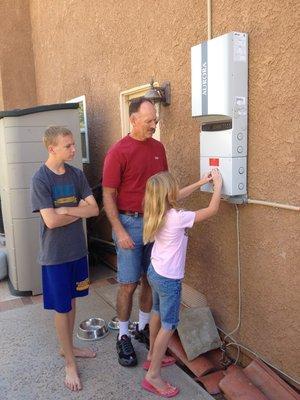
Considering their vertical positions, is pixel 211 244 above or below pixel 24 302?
above

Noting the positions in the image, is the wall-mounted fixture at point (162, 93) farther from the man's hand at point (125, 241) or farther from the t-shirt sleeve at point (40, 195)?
the t-shirt sleeve at point (40, 195)

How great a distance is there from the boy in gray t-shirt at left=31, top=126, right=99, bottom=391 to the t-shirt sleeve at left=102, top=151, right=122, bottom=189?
0.61ft

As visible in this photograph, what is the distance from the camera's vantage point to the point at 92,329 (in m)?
3.56

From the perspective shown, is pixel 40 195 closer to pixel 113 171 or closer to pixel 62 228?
pixel 62 228

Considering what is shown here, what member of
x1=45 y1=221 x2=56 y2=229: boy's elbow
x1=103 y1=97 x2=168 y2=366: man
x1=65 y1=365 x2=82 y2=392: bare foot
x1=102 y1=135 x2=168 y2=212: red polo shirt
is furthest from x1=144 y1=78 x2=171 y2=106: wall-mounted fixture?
x1=65 y1=365 x2=82 y2=392: bare foot

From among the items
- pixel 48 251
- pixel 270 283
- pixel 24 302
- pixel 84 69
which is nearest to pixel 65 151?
pixel 48 251

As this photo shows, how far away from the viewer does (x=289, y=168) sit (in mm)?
2471

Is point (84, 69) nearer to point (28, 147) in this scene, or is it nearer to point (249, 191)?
point (28, 147)

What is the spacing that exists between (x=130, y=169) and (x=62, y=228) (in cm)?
70

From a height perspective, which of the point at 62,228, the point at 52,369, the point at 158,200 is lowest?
the point at 52,369

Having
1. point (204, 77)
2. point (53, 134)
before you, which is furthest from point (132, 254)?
point (204, 77)

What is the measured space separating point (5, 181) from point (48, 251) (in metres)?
2.09

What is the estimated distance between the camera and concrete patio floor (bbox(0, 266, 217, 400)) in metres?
2.74

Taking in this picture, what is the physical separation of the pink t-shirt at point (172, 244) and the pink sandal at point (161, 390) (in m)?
0.80
